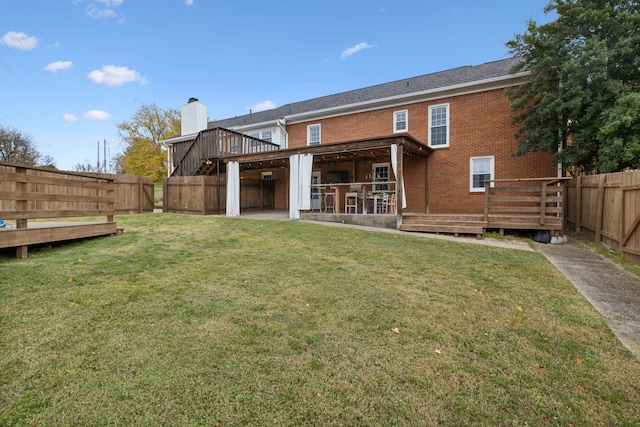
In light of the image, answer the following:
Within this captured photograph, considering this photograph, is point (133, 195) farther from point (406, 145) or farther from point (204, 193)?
point (406, 145)

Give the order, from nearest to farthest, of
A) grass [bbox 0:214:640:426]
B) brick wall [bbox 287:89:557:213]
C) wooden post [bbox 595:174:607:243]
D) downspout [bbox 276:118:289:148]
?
grass [bbox 0:214:640:426] < wooden post [bbox 595:174:607:243] < brick wall [bbox 287:89:557:213] < downspout [bbox 276:118:289:148]

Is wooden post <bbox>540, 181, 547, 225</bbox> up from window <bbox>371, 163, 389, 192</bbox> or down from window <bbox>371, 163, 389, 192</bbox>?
down

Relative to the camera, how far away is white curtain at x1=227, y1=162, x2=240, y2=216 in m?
13.1

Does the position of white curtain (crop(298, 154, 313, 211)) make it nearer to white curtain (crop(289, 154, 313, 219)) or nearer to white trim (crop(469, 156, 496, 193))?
white curtain (crop(289, 154, 313, 219))

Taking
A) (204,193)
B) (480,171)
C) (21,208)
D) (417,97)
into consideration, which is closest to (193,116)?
(204,193)

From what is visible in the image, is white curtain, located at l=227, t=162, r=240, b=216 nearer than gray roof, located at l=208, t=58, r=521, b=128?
No

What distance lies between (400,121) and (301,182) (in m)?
5.53

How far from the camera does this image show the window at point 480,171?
11.7 metres

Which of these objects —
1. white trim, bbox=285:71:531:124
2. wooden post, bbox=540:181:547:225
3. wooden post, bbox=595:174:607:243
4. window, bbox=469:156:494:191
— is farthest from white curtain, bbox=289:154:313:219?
wooden post, bbox=595:174:607:243

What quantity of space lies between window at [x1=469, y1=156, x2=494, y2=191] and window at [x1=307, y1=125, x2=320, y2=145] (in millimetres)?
7461

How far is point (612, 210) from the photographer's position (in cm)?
681

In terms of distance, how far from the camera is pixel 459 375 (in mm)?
2252

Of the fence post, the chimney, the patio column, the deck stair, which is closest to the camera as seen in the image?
the deck stair

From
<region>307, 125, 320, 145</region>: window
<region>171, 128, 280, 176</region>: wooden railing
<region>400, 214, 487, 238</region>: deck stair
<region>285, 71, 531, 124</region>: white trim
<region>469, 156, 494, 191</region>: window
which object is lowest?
<region>400, 214, 487, 238</region>: deck stair
